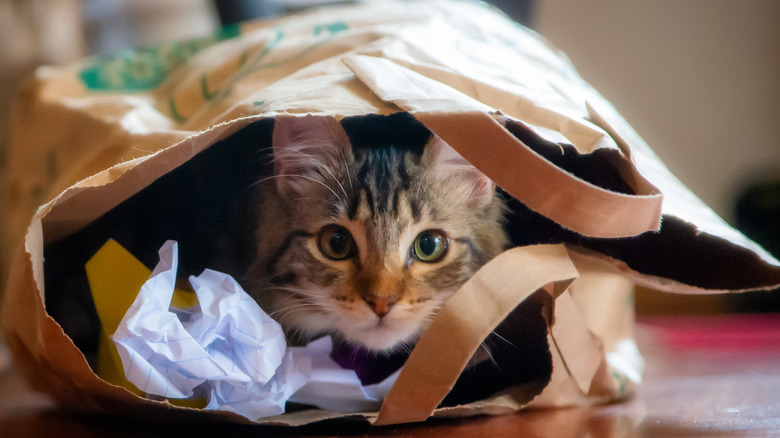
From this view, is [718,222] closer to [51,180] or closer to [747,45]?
[51,180]

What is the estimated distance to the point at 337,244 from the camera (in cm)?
96

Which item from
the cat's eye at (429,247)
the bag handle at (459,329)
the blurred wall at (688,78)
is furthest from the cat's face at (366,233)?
the blurred wall at (688,78)

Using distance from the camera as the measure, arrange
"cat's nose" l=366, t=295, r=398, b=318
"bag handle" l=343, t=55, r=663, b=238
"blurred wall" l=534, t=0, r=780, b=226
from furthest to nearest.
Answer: "blurred wall" l=534, t=0, r=780, b=226 < "cat's nose" l=366, t=295, r=398, b=318 < "bag handle" l=343, t=55, r=663, b=238

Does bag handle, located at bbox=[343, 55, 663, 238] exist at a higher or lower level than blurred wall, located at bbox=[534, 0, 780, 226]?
higher

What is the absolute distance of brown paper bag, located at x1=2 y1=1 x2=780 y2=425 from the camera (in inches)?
30.1

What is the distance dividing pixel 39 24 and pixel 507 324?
175 cm

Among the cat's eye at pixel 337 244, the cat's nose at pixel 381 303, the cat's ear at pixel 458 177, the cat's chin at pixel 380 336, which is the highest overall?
the cat's ear at pixel 458 177

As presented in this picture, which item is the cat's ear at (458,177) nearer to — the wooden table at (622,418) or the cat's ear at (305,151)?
the cat's ear at (305,151)

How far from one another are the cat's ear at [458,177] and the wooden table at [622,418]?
13.2 inches

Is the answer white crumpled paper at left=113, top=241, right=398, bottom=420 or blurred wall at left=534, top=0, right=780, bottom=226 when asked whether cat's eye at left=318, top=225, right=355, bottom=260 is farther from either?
blurred wall at left=534, top=0, right=780, bottom=226

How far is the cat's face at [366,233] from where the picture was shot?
35.7 inches

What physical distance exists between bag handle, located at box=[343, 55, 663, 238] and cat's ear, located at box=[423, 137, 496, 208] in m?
0.18

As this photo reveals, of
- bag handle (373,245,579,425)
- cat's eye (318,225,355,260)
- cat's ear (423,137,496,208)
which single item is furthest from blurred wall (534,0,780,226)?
bag handle (373,245,579,425)

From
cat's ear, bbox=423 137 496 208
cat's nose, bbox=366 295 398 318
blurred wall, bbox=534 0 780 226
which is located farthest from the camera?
blurred wall, bbox=534 0 780 226
